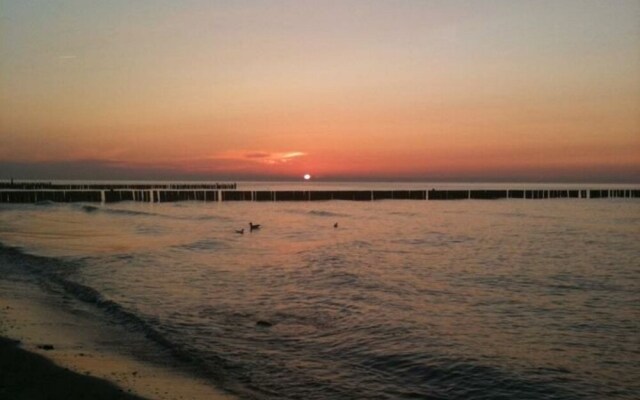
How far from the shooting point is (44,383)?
17.7 feet

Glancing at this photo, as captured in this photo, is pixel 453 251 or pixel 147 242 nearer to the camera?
pixel 453 251

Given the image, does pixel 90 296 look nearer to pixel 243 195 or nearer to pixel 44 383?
pixel 44 383

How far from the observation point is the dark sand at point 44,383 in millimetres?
5105

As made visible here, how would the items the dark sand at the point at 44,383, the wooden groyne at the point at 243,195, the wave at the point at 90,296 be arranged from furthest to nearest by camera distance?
the wooden groyne at the point at 243,195 < the wave at the point at 90,296 < the dark sand at the point at 44,383

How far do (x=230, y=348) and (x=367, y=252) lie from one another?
12.6 meters

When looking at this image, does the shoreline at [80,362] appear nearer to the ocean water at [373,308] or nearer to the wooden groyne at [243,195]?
the ocean water at [373,308]

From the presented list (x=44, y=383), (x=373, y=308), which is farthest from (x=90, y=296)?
(x=44, y=383)

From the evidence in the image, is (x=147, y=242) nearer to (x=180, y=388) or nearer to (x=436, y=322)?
(x=436, y=322)

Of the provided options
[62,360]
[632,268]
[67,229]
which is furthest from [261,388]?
[67,229]

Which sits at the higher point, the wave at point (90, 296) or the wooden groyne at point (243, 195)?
the wooden groyne at point (243, 195)

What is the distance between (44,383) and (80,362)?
966mm

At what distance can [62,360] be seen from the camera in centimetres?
632

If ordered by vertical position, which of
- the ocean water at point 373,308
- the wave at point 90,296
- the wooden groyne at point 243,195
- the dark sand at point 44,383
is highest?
the wooden groyne at point 243,195

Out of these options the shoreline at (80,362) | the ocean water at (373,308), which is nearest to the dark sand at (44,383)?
the shoreline at (80,362)
